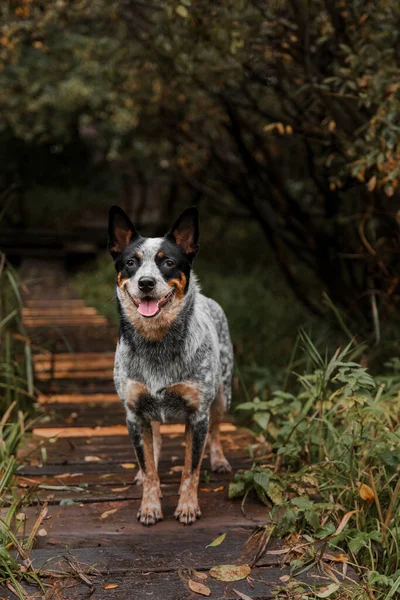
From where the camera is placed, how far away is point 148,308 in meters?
3.06

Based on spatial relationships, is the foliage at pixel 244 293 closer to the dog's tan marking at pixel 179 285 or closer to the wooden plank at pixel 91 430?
the dog's tan marking at pixel 179 285

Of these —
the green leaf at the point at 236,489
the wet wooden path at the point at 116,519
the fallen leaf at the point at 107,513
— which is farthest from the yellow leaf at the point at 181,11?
the fallen leaf at the point at 107,513

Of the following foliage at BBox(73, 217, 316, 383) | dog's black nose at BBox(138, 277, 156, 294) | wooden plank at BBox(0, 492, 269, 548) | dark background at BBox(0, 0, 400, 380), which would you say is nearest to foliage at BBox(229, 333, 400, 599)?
wooden plank at BBox(0, 492, 269, 548)

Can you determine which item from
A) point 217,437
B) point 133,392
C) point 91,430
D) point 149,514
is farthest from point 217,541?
point 91,430

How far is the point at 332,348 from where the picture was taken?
18.5 ft

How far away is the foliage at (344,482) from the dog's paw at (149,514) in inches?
16.4

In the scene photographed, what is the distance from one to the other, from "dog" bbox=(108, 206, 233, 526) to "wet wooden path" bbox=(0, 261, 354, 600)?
18 centimetres

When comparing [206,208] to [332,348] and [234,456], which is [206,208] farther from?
[234,456]

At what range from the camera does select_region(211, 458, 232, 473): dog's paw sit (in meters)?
3.97

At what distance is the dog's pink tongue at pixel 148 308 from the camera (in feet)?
10.0

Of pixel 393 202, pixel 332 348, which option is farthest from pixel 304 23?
pixel 332 348

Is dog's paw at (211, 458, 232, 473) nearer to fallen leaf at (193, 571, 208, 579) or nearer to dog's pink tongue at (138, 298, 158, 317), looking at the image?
fallen leaf at (193, 571, 208, 579)

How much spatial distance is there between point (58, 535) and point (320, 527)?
1193mm

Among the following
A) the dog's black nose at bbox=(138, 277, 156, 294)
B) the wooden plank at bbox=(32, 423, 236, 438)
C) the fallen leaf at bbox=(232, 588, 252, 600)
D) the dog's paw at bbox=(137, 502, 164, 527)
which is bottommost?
the wooden plank at bbox=(32, 423, 236, 438)
